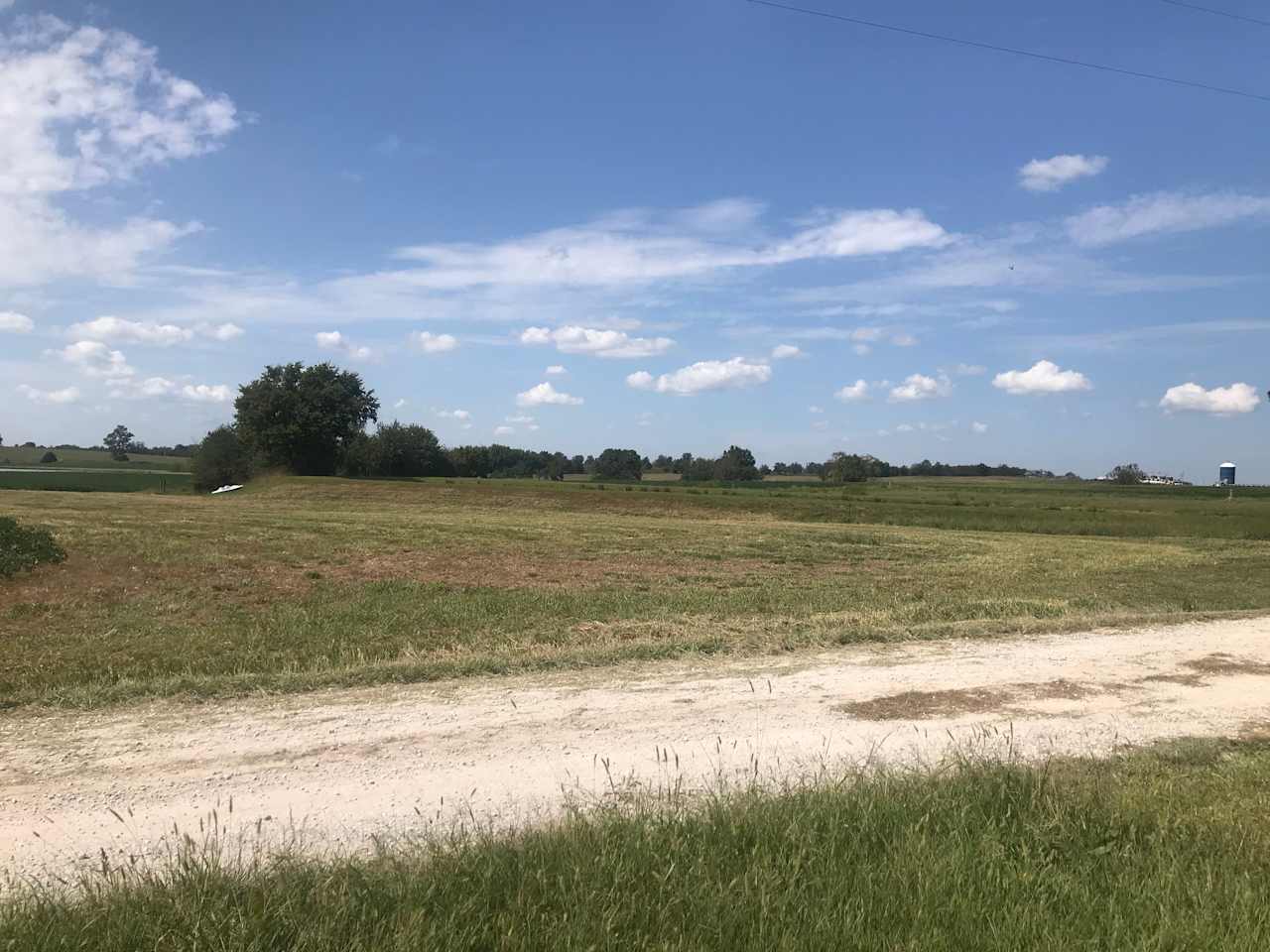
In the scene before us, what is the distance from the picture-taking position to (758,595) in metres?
16.6

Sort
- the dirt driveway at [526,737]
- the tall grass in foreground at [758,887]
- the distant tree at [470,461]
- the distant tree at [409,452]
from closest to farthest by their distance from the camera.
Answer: the tall grass in foreground at [758,887] → the dirt driveway at [526,737] → the distant tree at [409,452] → the distant tree at [470,461]

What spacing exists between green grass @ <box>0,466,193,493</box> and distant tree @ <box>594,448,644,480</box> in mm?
55339

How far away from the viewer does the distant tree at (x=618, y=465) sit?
127 m

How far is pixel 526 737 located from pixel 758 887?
312 cm

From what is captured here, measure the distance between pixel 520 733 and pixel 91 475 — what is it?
10582 centimetres

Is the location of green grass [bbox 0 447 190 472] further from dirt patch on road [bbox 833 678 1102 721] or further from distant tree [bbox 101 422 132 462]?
dirt patch on road [bbox 833 678 1102 721]

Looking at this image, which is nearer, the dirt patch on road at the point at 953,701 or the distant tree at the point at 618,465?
the dirt patch on road at the point at 953,701

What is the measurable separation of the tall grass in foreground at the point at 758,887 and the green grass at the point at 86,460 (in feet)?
373

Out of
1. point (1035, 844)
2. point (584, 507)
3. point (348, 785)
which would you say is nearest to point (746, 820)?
point (1035, 844)

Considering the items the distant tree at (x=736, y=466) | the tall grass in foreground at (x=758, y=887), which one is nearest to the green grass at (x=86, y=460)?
the distant tree at (x=736, y=466)

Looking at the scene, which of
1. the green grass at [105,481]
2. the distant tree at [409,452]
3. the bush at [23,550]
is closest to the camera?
the bush at [23,550]

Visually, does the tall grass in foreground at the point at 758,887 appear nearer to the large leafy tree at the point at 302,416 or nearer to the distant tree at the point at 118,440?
the large leafy tree at the point at 302,416

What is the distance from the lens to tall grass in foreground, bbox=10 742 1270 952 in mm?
3539

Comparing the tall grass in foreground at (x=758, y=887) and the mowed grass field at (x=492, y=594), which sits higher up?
the tall grass in foreground at (x=758, y=887)
